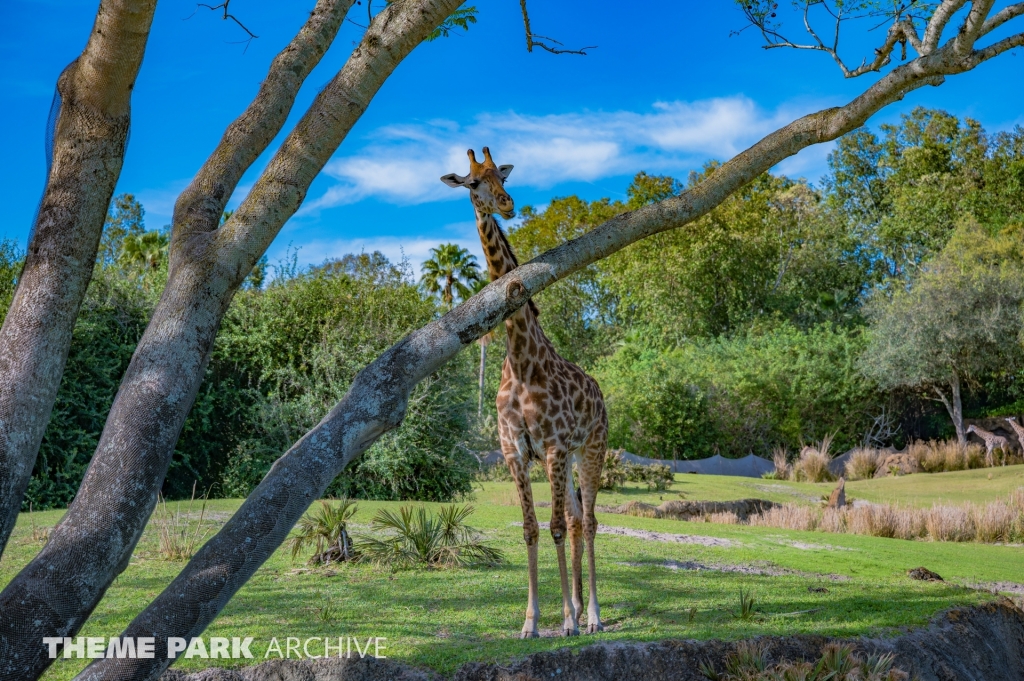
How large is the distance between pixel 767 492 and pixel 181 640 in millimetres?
17290

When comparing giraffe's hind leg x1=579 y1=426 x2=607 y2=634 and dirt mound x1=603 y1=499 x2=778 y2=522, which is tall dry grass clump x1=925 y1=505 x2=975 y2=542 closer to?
dirt mound x1=603 y1=499 x2=778 y2=522

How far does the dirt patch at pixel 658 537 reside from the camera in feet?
35.0

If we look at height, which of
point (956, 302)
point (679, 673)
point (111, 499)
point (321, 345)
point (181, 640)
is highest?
point (956, 302)

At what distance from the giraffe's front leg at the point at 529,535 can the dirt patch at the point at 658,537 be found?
181 inches

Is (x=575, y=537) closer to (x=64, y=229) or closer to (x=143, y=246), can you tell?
(x=64, y=229)

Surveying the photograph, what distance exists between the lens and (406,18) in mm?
4066

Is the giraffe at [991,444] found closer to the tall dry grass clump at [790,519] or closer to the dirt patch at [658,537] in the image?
the tall dry grass clump at [790,519]

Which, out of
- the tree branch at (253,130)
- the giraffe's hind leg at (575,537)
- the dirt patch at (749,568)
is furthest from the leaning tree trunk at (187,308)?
the dirt patch at (749,568)

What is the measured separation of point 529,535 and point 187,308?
3529mm

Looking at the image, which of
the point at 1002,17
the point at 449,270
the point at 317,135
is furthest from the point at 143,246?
the point at 1002,17

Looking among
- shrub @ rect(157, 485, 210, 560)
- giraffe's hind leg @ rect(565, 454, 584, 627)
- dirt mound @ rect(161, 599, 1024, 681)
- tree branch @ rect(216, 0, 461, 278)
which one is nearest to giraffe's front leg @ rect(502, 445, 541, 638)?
giraffe's hind leg @ rect(565, 454, 584, 627)

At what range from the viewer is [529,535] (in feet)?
21.0

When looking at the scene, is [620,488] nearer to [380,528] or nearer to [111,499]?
[380,528]

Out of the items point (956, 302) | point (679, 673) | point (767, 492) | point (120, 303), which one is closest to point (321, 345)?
point (120, 303)
